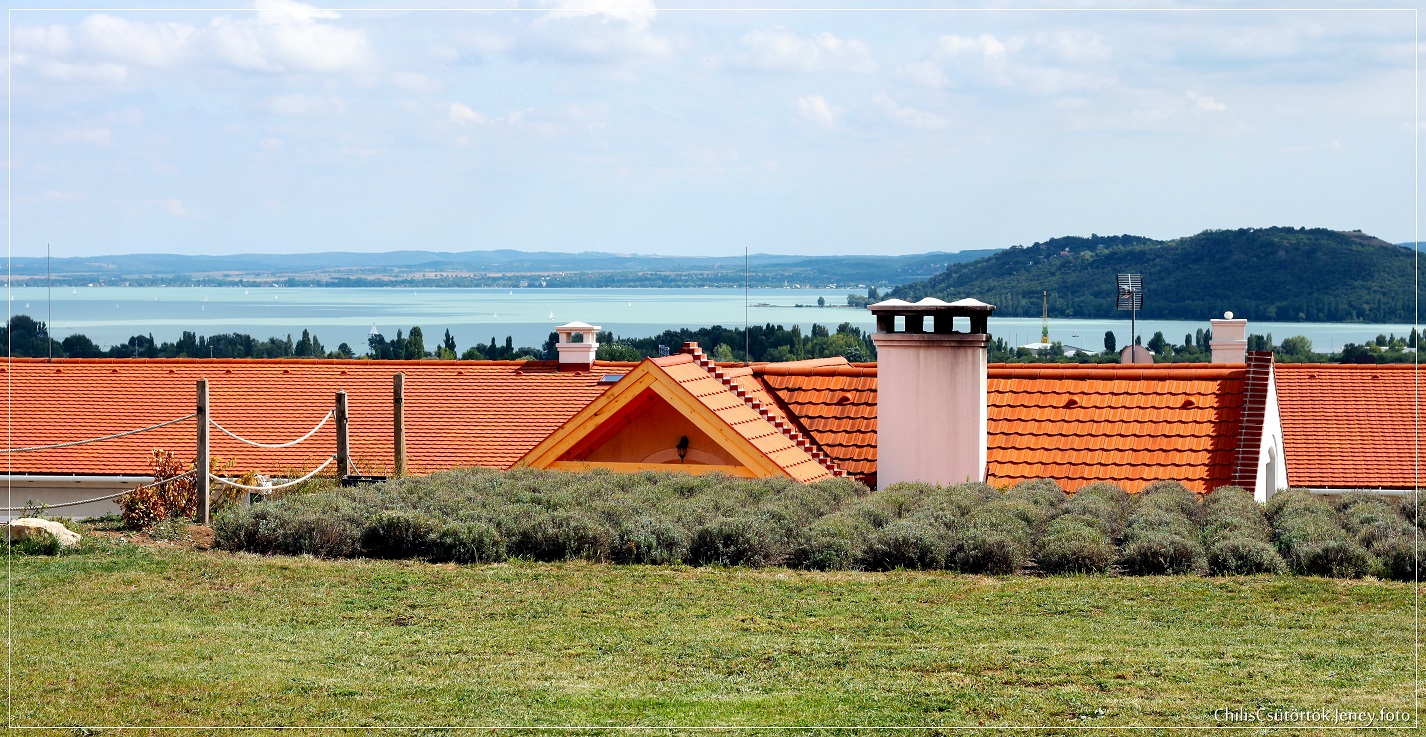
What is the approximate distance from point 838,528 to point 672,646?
130 inches

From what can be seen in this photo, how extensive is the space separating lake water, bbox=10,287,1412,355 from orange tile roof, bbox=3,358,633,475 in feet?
44.8

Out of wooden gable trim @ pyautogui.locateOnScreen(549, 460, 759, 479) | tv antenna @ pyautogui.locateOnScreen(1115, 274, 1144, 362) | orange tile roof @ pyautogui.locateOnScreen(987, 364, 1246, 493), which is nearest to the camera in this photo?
wooden gable trim @ pyautogui.locateOnScreen(549, 460, 759, 479)

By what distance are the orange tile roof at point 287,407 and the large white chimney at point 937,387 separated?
8774mm

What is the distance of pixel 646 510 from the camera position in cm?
1290

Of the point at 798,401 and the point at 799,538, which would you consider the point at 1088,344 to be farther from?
the point at 799,538

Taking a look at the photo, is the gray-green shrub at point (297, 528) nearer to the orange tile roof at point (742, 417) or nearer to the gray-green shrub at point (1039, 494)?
the orange tile roof at point (742, 417)

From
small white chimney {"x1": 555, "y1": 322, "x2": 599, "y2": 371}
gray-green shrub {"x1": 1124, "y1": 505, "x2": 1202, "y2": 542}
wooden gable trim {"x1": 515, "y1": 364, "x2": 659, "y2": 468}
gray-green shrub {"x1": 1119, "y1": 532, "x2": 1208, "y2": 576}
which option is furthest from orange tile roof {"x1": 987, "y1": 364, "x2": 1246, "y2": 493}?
small white chimney {"x1": 555, "y1": 322, "x2": 599, "y2": 371}

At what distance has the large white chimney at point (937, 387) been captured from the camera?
1623cm

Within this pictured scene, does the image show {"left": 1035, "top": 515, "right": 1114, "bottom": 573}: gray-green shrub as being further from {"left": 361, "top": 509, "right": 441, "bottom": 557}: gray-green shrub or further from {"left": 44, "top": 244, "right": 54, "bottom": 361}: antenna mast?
{"left": 44, "top": 244, "right": 54, "bottom": 361}: antenna mast

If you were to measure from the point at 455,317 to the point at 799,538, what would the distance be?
299 feet

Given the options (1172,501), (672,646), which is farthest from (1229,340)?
(672,646)

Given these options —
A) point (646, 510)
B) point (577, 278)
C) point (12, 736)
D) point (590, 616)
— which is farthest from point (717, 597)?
point (577, 278)

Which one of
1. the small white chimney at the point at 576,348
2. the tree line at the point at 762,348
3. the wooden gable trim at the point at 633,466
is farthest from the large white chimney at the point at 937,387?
the tree line at the point at 762,348

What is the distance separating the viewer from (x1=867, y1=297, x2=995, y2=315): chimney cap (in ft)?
53.4
